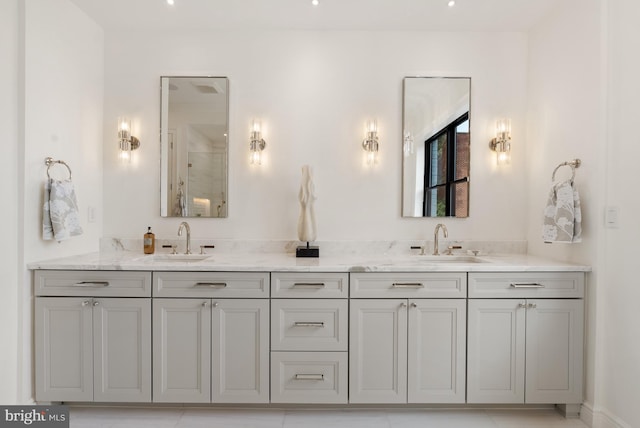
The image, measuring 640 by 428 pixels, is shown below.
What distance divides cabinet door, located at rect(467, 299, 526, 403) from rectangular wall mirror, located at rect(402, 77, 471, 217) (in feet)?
2.79

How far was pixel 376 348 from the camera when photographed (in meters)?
2.17

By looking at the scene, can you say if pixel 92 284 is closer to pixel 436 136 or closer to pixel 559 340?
pixel 436 136

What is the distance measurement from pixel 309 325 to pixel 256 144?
141 cm

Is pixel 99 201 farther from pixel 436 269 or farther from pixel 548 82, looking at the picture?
pixel 548 82

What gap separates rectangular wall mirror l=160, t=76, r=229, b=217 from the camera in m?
2.79

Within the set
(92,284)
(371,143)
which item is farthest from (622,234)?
(92,284)

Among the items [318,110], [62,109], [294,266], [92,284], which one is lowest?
[92,284]

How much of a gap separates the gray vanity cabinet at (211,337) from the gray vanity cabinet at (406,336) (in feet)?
1.89

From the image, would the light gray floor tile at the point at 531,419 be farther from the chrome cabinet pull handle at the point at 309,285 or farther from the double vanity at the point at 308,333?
the chrome cabinet pull handle at the point at 309,285

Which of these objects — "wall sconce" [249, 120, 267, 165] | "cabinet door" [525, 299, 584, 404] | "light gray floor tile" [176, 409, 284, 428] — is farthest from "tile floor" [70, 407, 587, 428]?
"wall sconce" [249, 120, 267, 165]

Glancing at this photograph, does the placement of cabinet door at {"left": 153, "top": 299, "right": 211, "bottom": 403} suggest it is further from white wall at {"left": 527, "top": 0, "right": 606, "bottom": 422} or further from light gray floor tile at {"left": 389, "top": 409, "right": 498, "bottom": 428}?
white wall at {"left": 527, "top": 0, "right": 606, "bottom": 422}

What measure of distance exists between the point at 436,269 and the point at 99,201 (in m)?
2.50

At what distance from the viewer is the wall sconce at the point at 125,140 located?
2.76 m

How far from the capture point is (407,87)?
2797mm
